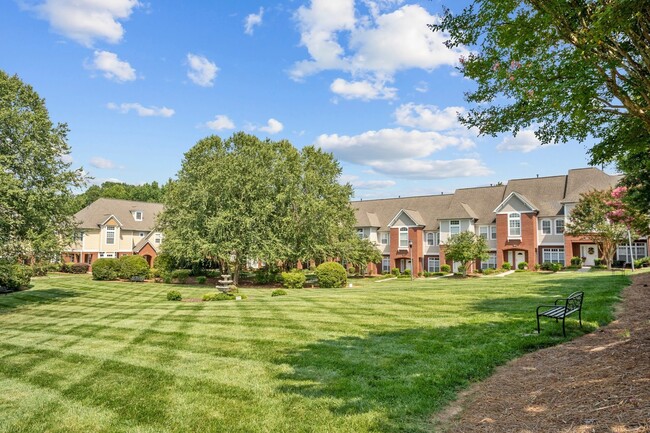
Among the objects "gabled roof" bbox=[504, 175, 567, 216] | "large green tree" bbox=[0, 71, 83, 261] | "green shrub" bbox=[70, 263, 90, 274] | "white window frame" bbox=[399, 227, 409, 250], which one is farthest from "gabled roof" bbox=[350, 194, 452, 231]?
"green shrub" bbox=[70, 263, 90, 274]

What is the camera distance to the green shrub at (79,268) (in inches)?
2011

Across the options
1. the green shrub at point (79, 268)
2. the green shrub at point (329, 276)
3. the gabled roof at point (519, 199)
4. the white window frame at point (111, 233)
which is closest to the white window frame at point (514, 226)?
the gabled roof at point (519, 199)

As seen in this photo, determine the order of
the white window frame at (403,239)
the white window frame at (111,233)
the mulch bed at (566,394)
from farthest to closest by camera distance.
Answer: the white window frame at (111,233), the white window frame at (403,239), the mulch bed at (566,394)

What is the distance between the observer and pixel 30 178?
2303 centimetres

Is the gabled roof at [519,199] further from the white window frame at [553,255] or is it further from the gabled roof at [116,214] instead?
the gabled roof at [116,214]

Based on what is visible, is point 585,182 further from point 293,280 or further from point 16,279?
point 16,279

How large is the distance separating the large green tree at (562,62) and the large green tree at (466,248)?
31810mm

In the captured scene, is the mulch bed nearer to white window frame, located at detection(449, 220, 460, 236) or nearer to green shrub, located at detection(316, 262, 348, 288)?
green shrub, located at detection(316, 262, 348, 288)

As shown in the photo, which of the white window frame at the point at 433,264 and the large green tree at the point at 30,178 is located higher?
the large green tree at the point at 30,178

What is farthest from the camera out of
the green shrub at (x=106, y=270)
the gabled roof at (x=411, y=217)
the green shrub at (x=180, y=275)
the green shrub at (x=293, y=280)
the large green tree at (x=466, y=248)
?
the gabled roof at (x=411, y=217)

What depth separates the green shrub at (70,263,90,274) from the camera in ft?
168

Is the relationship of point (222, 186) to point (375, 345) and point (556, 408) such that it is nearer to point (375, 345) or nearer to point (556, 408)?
point (375, 345)

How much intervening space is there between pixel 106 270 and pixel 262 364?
127 ft

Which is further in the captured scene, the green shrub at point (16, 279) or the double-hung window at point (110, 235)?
the double-hung window at point (110, 235)
